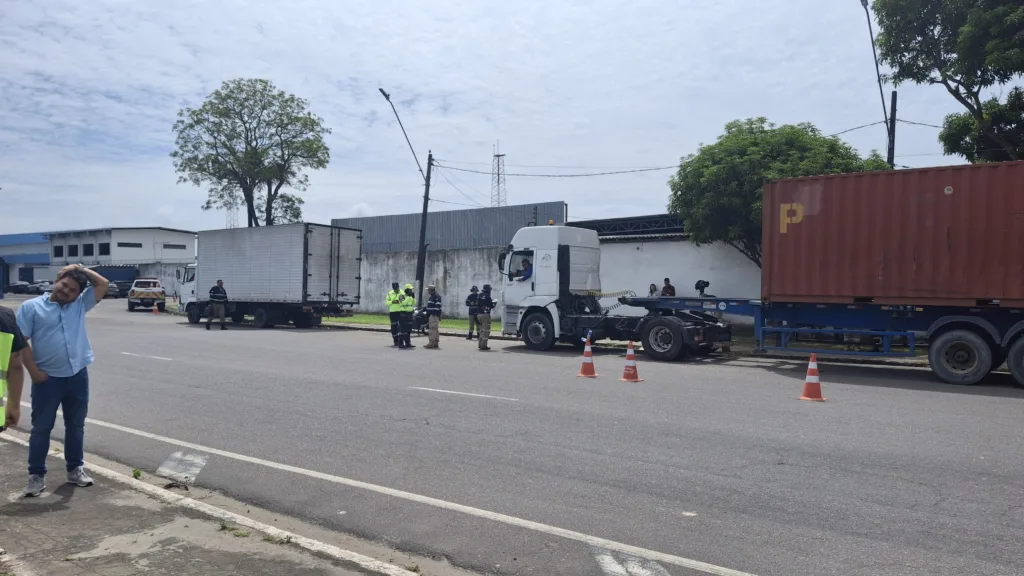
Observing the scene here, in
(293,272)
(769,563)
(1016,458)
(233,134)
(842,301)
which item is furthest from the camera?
(233,134)

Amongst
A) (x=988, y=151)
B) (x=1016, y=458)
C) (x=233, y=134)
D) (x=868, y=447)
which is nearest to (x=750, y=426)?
(x=868, y=447)

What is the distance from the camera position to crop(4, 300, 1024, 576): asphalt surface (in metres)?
4.98

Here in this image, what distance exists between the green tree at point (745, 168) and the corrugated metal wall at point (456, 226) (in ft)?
38.7

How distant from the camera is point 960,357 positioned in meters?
13.3

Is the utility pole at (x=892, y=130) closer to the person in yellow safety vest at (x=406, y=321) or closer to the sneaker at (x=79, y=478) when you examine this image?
the person in yellow safety vest at (x=406, y=321)

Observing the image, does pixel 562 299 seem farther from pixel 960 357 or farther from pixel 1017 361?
pixel 1017 361

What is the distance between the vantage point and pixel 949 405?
10734mm

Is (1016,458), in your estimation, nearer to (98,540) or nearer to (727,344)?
(98,540)

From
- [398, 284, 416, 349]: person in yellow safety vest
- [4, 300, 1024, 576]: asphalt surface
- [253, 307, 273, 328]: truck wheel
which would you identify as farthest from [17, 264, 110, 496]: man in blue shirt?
[253, 307, 273, 328]: truck wheel

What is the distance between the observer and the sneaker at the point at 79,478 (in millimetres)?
6125

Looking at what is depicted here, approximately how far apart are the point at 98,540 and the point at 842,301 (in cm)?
1299

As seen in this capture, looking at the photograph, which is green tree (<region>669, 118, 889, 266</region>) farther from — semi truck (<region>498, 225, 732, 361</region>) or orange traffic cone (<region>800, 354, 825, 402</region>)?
orange traffic cone (<region>800, 354, 825, 402</region>)

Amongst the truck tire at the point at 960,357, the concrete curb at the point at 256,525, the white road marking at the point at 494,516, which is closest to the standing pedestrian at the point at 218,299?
the white road marking at the point at 494,516

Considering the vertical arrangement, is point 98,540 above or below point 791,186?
below
